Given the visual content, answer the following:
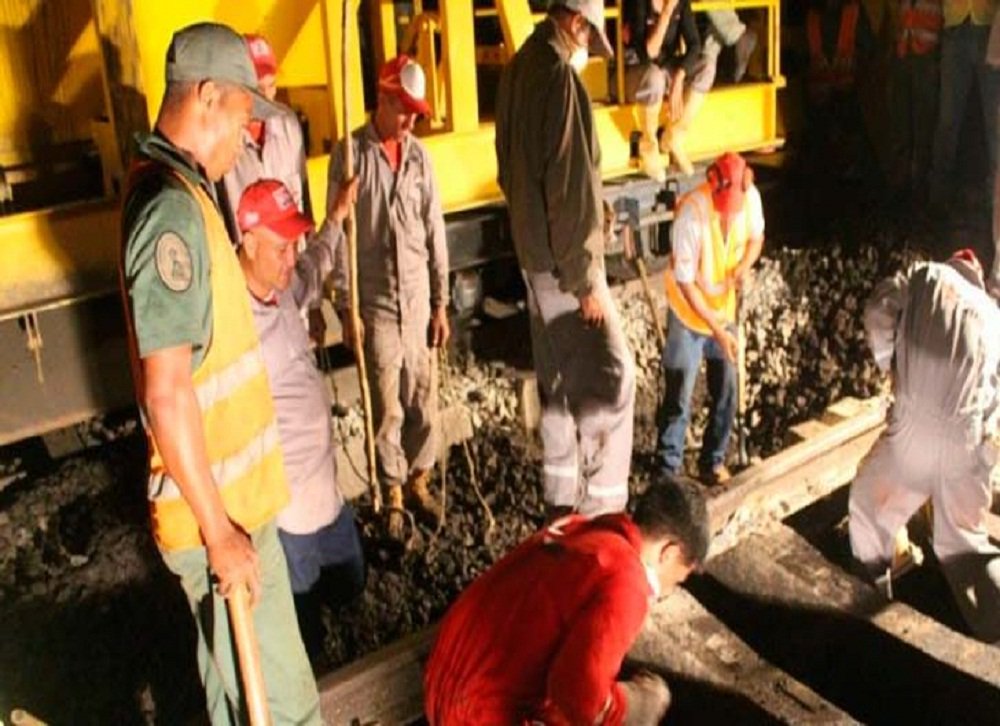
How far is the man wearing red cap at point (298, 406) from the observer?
334 cm

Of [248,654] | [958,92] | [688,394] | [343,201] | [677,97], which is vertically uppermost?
[677,97]

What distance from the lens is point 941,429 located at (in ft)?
13.0

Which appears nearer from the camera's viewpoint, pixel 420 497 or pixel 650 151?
pixel 420 497

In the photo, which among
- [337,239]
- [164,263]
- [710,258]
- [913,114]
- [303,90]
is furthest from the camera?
[913,114]

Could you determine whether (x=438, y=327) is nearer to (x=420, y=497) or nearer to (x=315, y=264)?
(x=420, y=497)

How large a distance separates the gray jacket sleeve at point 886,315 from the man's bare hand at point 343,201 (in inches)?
80.2

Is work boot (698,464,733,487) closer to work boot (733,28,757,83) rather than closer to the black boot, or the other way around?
the black boot

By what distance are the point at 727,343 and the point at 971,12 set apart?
5335 millimetres

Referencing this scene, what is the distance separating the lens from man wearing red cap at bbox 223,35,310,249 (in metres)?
4.18

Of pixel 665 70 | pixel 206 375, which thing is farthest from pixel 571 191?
pixel 665 70

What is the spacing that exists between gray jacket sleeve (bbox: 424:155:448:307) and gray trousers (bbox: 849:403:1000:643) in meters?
2.07

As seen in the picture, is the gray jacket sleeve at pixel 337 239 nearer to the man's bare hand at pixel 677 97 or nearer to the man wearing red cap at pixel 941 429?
the man wearing red cap at pixel 941 429

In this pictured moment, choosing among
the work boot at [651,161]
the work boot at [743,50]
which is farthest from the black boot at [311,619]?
the work boot at [743,50]

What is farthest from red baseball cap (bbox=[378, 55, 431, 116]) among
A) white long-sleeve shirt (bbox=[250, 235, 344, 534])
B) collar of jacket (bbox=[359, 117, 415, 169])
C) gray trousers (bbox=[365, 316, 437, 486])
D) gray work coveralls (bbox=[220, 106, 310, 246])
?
white long-sleeve shirt (bbox=[250, 235, 344, 534])
